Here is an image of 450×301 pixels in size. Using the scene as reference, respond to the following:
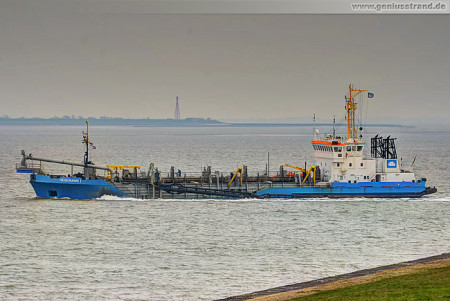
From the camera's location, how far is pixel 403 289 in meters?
27.5

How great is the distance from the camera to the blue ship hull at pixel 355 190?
5922cm

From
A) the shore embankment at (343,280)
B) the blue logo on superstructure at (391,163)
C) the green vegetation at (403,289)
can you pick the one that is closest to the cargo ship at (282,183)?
the blue logo on superstructure at (391,163)

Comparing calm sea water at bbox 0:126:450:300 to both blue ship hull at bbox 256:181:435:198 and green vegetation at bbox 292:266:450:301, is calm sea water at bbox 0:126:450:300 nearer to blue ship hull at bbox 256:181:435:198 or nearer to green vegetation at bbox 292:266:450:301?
blue ship hull at bbox 256:181:435:198

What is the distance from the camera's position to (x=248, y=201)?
59094mm

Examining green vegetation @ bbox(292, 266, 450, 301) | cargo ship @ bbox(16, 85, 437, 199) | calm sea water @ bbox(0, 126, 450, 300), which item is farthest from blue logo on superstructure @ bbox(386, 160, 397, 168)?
green vegetation @ bbox(292, 266, 450, 301)

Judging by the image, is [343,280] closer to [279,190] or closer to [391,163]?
[279,190]

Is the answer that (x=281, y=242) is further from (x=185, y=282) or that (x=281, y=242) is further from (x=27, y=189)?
(x=27, y=189)

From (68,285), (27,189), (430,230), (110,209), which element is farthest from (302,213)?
(27,189)

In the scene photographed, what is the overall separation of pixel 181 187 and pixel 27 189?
19374mm

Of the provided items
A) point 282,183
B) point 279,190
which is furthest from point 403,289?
point 282,183

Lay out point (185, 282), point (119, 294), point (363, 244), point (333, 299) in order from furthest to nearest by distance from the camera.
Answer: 1. point (363, 244)
2. point (185, 282)
3. point (119, 294)
4. point (333, 299)

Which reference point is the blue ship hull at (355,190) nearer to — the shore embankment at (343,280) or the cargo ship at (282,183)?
the cargo ship at (282,183)

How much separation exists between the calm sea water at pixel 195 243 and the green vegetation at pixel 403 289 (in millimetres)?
4126

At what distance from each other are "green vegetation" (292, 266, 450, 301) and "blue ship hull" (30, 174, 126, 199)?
109 ft
